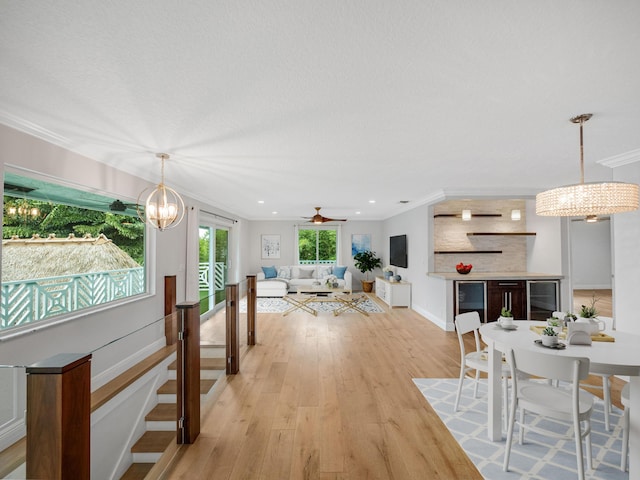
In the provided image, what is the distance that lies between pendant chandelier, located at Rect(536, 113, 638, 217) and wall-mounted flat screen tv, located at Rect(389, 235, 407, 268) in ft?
17.4

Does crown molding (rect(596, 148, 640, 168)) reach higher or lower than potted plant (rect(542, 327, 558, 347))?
higher

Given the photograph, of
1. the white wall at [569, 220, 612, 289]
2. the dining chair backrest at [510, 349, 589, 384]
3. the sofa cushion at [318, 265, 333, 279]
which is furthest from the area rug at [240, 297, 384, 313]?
the white wall at [569, 220, 612, 289]

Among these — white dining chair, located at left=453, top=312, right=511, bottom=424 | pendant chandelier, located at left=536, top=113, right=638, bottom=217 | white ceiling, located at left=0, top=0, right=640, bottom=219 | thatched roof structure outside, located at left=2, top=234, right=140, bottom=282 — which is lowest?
white dining chair, located at left=453, top=312, right=511, bottom=424

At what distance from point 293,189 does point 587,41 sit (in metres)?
4.17

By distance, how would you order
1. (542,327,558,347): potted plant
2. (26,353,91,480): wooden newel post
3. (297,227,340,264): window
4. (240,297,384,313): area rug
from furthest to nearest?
1. (297,227,340,264): window
2. (240,297,384,313): area rug
3. (542,327,558,347): potted plant
4. (26,353,91,480): wooden newel post

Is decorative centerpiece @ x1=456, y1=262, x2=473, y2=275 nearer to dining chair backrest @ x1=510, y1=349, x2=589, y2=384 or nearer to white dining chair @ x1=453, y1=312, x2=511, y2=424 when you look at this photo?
white dining chair @ x1=453, y1=312, x2=511, y2=424

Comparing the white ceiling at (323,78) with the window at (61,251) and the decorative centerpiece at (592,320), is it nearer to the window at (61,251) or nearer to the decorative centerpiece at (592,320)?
the window at (61,251)

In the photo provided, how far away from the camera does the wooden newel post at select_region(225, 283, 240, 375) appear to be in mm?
3758

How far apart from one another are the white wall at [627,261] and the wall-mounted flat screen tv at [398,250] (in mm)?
4376

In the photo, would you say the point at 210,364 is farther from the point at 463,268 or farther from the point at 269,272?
the point at 269,272

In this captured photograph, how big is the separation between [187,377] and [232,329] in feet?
4.50

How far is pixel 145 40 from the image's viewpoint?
1464mm

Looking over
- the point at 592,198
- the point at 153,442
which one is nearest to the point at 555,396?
the point at 592,198

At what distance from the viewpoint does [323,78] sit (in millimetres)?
1807
